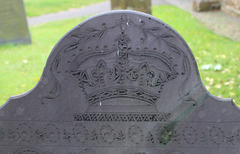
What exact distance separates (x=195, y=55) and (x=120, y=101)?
3967 millimetres

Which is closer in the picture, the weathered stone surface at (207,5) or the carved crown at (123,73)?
the carved crown at (123,73)

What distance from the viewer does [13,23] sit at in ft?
24.7

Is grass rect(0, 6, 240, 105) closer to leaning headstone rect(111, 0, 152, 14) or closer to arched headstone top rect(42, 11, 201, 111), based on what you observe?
leaning headstone rect(111, 0, 152, 14)

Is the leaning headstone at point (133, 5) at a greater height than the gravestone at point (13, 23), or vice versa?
the leaning headstone at point (133, 5)

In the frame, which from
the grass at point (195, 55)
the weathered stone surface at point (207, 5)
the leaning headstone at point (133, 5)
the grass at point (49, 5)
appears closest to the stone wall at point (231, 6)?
the weathered stone surface at point (207, 5)

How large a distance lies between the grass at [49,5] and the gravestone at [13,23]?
5.82m

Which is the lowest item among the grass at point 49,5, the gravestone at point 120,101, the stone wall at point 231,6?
the grass at point 49,5

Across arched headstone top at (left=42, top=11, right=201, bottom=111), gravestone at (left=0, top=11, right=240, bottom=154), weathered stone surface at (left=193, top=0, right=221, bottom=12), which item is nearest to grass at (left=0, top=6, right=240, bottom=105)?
weathered stone surface at (left=193, top=0, right=221, bottom=12)

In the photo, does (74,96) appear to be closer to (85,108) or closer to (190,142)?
(85,108)

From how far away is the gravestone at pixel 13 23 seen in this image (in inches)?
286

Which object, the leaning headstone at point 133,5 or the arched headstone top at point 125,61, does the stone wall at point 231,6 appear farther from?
the arched headstone top at point 125,61

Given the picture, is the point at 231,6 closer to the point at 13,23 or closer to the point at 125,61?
the point at 13,23

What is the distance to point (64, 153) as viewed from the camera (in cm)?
234

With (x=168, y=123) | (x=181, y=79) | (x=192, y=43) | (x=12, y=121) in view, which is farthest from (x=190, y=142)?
(x=192, y=43)
